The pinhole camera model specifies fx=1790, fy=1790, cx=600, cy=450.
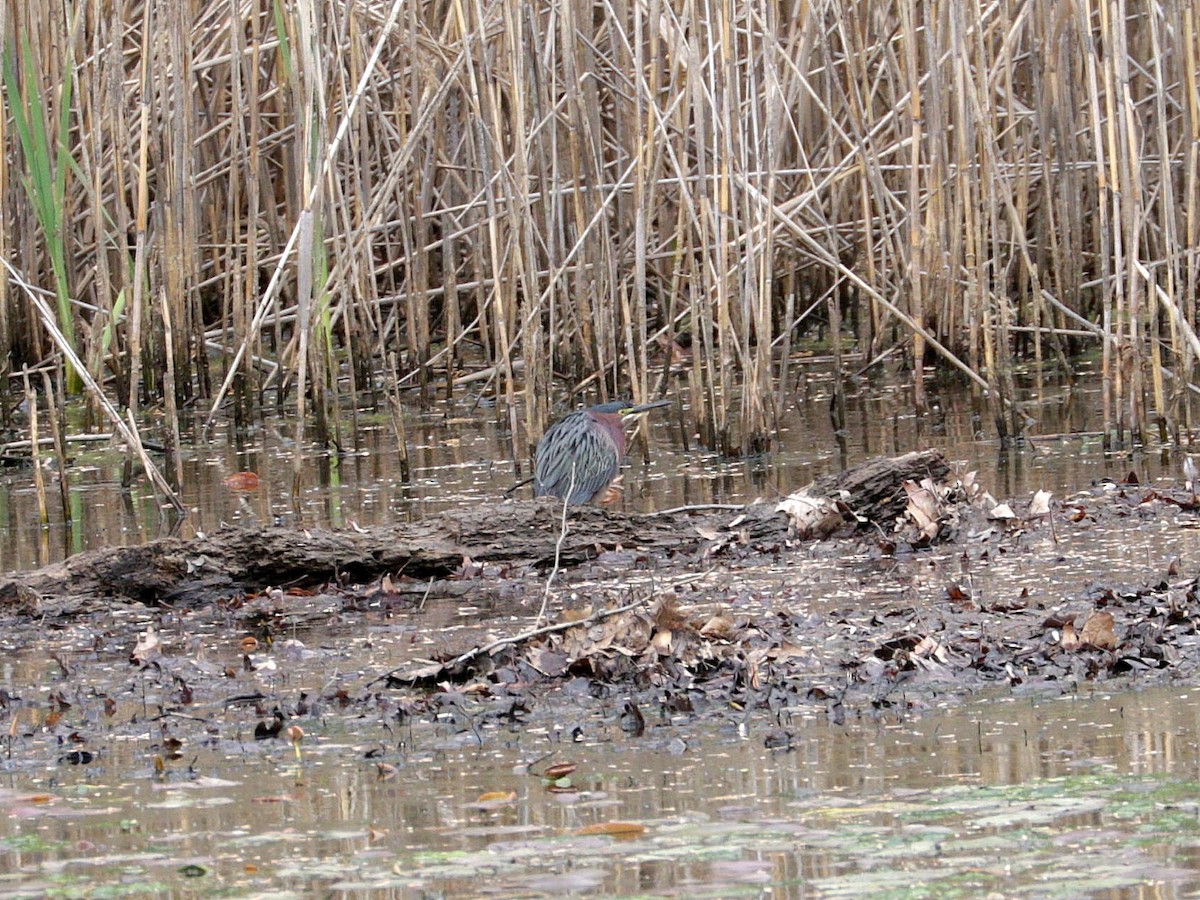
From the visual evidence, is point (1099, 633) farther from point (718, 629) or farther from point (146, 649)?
point (146, 649)

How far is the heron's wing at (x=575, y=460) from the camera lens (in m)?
6.01

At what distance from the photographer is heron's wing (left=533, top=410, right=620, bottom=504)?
601 cm

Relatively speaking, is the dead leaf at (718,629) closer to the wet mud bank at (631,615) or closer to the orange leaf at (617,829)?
the wet mud bank at (631,615)

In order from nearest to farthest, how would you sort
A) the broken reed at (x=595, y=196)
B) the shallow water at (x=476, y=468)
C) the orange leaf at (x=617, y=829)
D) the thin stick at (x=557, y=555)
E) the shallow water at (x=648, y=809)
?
the shallow water at (x=648, y=809) < the orange leaf at (x=617, y=829) < the thin stick at (x=557, y=555) < the shallow water at (x=476, y=468) < the broken reed at (x=595, y=196)

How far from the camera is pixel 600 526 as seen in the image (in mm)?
5340

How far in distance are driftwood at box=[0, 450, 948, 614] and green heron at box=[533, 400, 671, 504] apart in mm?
504

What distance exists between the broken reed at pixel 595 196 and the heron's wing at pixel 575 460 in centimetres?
58

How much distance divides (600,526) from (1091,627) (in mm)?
1876

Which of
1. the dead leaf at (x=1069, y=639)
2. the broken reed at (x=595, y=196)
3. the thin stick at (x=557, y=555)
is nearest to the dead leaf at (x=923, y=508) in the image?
the thin stick at (x=557, y=555)

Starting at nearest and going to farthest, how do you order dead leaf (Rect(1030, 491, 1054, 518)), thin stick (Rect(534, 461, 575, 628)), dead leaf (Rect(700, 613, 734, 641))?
dead leaf (Rect(700, 613, 734, 641))
thin stick (Rect(534, 461, 575, 628))
dead leaf (Rect(1030, 491, 1054, 518))

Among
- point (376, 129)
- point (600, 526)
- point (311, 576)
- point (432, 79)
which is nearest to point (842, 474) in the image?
point (600, 526)

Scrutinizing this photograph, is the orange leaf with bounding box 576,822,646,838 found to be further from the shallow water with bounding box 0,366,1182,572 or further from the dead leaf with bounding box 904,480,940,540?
the shallow water with bounding box 0,366,1182,572

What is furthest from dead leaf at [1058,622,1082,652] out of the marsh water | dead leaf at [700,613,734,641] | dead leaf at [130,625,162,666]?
dead leaf at [130,625,162,666]

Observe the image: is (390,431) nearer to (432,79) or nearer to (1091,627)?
(432,79)
